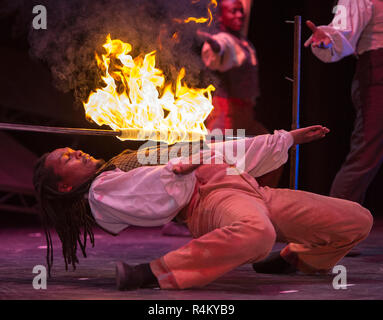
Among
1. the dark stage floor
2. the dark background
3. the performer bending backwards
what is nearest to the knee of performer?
the dark stage floor

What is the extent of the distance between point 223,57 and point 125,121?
51.7 inches

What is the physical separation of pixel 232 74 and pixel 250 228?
7.42 ft

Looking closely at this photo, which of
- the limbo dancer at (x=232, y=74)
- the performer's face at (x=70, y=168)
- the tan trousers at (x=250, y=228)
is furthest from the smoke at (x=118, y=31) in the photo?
the tan trousers at (x=250, y=228)

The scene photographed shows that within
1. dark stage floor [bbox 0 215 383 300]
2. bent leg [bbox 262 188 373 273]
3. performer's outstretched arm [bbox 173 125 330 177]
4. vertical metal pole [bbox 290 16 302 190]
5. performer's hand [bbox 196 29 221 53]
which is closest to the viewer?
dark stage floor [bbox 0 215 383 300]

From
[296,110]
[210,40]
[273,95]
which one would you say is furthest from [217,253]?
[273,95]

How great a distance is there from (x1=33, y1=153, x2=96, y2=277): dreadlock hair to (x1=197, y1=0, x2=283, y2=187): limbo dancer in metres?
1.70

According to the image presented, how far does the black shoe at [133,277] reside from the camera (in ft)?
7.18

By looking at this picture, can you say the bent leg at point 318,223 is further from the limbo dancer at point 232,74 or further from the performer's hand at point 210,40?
the limbo dancer at point 232,74

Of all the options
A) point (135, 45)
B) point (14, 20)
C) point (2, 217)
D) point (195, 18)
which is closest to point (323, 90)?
point (195, 18)

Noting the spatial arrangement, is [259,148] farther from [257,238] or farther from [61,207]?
[61,207]

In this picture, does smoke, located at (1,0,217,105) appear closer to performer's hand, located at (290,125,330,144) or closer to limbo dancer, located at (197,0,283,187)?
limbo dancer, located at (197,0,283,187)

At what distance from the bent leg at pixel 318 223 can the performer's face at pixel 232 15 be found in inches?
73.6

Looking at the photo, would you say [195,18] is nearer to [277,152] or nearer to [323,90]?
[323,90]

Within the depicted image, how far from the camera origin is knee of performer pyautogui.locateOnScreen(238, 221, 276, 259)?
2158mm
